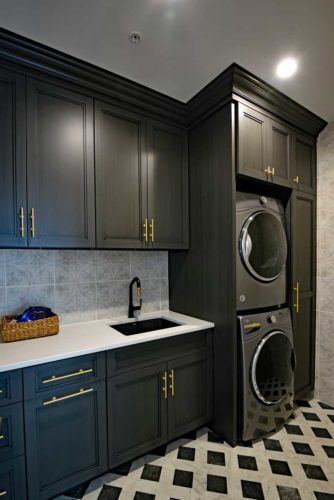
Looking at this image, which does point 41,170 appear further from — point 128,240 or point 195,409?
point 195,409

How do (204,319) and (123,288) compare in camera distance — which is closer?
(204,319)

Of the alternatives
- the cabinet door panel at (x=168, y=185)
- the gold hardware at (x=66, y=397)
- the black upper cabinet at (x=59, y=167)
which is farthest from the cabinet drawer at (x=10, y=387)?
the cabinet door panel at (x=168, y=185)

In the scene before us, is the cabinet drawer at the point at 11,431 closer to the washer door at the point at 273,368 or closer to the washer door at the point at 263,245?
the washer door at the point at 273,368

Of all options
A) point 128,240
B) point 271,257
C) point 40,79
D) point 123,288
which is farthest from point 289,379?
point 40,79

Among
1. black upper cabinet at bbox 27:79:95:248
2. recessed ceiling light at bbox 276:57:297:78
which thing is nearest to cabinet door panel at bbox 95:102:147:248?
black upper cabinet at bbox 27:79:95:248

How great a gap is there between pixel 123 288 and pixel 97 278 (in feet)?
0.83

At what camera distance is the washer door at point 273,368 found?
1.87 metres

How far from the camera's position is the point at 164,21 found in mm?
1325

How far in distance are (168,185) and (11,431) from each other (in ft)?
6.01

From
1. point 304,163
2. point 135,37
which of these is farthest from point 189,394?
point 135,37

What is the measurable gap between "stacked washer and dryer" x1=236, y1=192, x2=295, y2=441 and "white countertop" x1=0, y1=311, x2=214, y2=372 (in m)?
0.35

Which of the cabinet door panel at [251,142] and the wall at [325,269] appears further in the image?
the wall at [325,269]

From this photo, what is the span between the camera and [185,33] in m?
1.40

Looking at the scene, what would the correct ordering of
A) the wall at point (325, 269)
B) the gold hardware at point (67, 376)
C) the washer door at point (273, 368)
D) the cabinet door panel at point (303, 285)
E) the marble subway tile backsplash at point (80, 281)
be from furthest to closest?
the wall at point (325, 269) < the cabinet door panel at point (303, 285) < the washer door at point (273, 368) < the marble subway tile backsplash at point (80, 281) < the gold hardware at point (67, 376)
